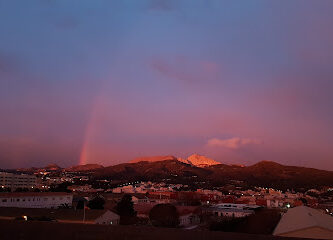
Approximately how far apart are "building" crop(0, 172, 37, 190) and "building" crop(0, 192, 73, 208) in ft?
214

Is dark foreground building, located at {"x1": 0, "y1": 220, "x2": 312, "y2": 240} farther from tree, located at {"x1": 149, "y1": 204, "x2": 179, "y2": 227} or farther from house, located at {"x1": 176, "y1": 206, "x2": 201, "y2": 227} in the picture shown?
house, located at {"x1": 176, "y1": 206, "x2": 201, "y2": 227}

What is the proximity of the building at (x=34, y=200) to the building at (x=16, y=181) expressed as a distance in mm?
65213

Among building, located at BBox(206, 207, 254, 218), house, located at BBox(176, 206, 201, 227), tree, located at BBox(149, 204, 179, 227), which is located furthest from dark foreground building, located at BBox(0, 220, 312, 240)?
building, located at BBox(206, 207, 254, 218)

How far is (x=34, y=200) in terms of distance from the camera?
5147 centimetres

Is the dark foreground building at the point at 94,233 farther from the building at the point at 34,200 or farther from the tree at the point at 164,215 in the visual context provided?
the building at the point at 34,200

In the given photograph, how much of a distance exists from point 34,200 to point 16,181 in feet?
244

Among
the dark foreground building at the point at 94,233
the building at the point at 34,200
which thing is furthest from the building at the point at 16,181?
the dark foreground building at the point at 94,233

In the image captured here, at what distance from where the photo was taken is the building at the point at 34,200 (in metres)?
48.3

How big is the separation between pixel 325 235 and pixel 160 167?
6755 inches

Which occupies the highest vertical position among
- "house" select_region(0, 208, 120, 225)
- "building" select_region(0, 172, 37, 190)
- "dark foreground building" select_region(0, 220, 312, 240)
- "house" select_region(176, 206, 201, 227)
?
"building" select_region(0, 172, 37, 190)

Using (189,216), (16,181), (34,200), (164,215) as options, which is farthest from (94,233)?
(16,181)

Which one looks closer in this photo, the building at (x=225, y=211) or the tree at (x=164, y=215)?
the tree at (x=164, y=215)

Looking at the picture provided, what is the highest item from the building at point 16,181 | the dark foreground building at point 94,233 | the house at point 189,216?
the building at point 16,181

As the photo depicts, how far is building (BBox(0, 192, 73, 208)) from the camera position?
48344 millimetres
